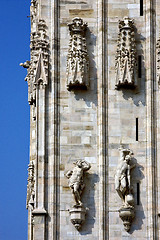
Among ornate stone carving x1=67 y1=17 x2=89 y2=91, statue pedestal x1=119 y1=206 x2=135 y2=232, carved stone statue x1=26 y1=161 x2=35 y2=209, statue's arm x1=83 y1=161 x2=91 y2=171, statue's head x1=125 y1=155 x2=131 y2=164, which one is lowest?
statue pedestal x1=119 y1=206 x2=135 y2=232

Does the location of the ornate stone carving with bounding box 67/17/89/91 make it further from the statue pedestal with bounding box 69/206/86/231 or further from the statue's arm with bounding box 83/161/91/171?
the statue pedestal with bounding box 69/206/86/231

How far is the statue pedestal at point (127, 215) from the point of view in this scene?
157 ft

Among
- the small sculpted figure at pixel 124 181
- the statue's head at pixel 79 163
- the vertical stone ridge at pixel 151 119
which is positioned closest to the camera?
the small sculpted figure at pixel 124 181

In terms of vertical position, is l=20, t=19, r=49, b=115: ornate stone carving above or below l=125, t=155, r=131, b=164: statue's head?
above

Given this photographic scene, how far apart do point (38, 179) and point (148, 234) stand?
4339 millimetres

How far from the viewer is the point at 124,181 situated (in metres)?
48.0

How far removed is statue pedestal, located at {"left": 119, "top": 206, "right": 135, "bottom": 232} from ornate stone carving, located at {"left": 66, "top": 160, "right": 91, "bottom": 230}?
52.8 inches

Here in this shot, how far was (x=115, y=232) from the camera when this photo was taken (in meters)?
48.2

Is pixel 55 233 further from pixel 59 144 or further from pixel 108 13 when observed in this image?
pixel 108 13

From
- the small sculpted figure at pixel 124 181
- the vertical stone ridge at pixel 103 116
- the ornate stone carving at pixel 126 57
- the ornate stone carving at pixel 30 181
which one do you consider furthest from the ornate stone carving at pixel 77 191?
the ornate stone carving at pixel 126 57

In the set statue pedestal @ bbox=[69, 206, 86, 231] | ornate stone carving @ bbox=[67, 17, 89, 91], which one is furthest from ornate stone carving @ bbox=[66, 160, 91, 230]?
ornate stone carving @ bbox=[67, 17, 89, 91]

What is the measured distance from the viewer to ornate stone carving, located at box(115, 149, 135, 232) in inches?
1887

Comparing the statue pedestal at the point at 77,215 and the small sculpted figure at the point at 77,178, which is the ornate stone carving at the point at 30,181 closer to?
the small sculpted figure at the point at 77,178

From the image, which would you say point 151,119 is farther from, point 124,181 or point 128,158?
point 124,181
